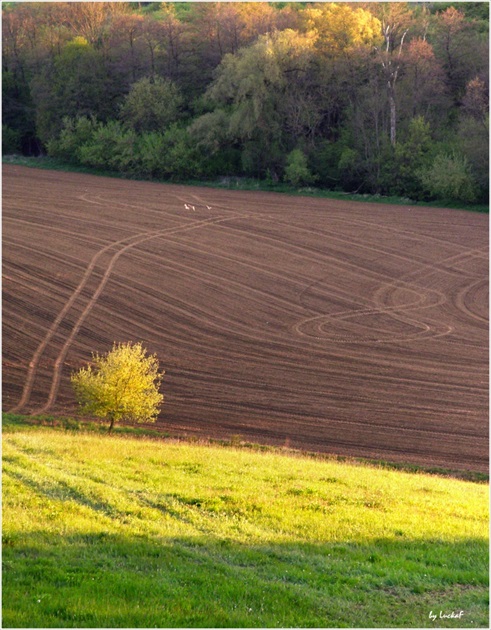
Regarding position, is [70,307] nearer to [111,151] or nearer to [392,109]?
[111,151]

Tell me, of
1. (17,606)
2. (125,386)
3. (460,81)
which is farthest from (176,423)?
(460,81)

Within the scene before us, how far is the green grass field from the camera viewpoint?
10477mm

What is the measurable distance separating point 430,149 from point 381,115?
6257mm

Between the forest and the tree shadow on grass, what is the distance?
50727mm

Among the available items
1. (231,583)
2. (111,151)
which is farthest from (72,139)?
(231,583)

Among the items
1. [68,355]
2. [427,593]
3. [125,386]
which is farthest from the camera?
[68,355]

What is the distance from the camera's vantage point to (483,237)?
5262cm

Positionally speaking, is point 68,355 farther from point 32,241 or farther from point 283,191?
point 283,191

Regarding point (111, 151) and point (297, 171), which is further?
point (111, 151)

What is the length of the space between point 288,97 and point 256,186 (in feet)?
25.7

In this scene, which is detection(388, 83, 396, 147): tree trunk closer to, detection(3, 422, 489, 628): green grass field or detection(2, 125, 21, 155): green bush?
detection(2, 125, 21, 155): green bush

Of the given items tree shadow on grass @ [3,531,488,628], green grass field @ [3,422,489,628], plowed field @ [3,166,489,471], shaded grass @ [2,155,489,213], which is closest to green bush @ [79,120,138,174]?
shaded grass @ [2,155,489,213]

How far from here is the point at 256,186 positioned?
6756 cm

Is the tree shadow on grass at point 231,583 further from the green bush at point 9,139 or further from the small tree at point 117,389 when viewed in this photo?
the green bush at point 9,139
